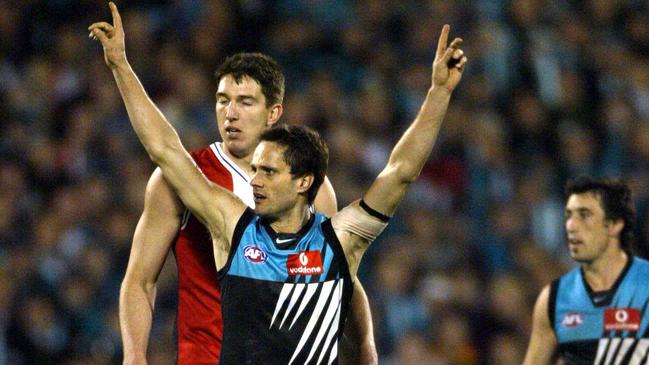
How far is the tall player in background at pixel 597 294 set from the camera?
6.08 m

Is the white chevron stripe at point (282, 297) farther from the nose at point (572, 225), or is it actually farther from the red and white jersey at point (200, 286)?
the nose at point (572, 225)

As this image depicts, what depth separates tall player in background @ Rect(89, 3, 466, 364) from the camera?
4.23 metres

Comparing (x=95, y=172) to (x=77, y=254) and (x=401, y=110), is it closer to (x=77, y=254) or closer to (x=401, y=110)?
(x=77, y=254)

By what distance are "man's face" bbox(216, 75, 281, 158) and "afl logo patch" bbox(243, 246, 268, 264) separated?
0.62 metres

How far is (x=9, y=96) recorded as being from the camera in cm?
966

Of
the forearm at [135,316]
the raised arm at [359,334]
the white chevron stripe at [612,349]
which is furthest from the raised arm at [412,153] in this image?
the white chevron stripe at [612,349]

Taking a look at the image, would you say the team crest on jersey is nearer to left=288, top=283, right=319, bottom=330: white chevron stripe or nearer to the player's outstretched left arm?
the player's outstretched left arm

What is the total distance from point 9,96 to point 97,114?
752 millimetres

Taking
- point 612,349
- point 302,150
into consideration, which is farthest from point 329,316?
point 612,349

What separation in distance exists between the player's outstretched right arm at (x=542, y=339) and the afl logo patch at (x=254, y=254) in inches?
100.0

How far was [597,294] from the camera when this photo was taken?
20.7 ft

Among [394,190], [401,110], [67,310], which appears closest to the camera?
[394,190]

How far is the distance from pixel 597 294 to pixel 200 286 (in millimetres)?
2437

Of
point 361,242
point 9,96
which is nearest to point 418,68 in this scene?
point 9,96
